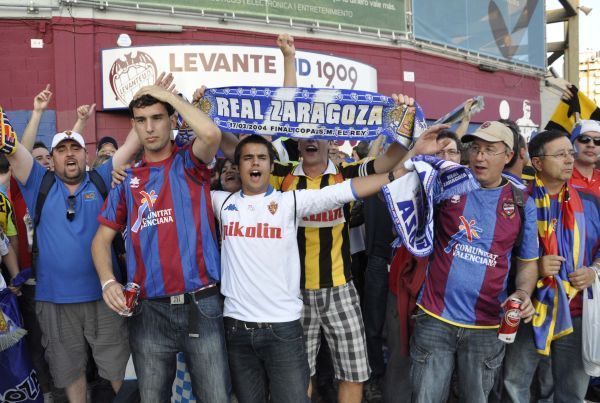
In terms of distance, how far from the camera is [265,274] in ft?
9.42

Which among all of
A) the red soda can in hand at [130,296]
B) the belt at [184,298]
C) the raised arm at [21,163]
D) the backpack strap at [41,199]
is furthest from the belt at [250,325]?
the raised arm at [21,163]

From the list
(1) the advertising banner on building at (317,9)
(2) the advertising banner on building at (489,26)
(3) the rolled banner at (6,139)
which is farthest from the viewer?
(2) the advertising banner on building at (489,26)

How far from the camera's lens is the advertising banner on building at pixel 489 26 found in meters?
13.1

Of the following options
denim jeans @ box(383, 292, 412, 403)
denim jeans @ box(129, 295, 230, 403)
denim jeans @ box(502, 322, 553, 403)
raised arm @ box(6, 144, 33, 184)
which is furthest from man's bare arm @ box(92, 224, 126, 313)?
denim jeans @ box(502, 322, 553, 403)

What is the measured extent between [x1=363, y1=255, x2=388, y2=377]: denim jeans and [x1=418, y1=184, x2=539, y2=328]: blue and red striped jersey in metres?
1.13

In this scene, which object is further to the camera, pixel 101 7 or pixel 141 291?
pixel 101 7

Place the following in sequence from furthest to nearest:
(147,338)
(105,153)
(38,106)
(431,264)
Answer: (105,153)
(38,106)
(431,264)
(147,338)

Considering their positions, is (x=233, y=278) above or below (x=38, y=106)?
below

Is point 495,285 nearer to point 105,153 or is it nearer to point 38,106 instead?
point 38,106

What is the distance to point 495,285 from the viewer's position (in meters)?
2.87

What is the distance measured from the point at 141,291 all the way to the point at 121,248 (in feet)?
3.84

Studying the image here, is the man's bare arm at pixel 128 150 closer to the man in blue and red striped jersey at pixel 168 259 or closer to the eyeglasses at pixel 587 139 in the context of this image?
the man in blue and red striped jersey at pixel 168 259

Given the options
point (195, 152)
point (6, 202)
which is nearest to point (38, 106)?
point (6, 202)

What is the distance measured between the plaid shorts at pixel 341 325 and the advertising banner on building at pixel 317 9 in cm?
853
